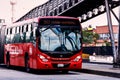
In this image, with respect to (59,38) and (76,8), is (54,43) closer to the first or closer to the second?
(59,38)

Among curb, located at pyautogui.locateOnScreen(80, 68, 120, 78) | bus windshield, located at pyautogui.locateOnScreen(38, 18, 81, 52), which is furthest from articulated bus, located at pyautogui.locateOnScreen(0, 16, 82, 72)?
curb, located at pyautogui.locateOnScreen(80, 68, 120, 78)

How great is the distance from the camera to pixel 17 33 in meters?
30.5

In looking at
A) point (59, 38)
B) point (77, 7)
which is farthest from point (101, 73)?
point (77, 7)

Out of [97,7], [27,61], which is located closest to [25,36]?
[27,61]

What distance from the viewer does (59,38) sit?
85.4 feet

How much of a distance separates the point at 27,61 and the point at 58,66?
3.02 meters

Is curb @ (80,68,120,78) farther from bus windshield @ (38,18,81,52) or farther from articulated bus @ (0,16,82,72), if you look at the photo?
bus windshield @ (38,18,81,52)

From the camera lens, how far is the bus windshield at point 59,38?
25703 mm

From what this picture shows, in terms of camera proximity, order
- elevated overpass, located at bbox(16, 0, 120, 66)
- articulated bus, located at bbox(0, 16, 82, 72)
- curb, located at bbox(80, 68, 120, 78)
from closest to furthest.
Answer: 1. curb, located at bbox(80, 68, 120, 78)
2. articulated bus, located at bbox(0, 16, 82, 72)
3. elevated overpass, located at bbox(16, 0, 120, 66)

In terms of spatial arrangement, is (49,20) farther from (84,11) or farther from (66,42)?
(84,11)

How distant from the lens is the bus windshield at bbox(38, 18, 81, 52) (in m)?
25.7

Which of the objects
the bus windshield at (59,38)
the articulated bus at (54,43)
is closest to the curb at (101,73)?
the articulated bus at (54,43)

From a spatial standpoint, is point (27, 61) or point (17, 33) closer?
point (27, 61)

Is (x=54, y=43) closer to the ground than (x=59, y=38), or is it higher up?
closer to the ground
